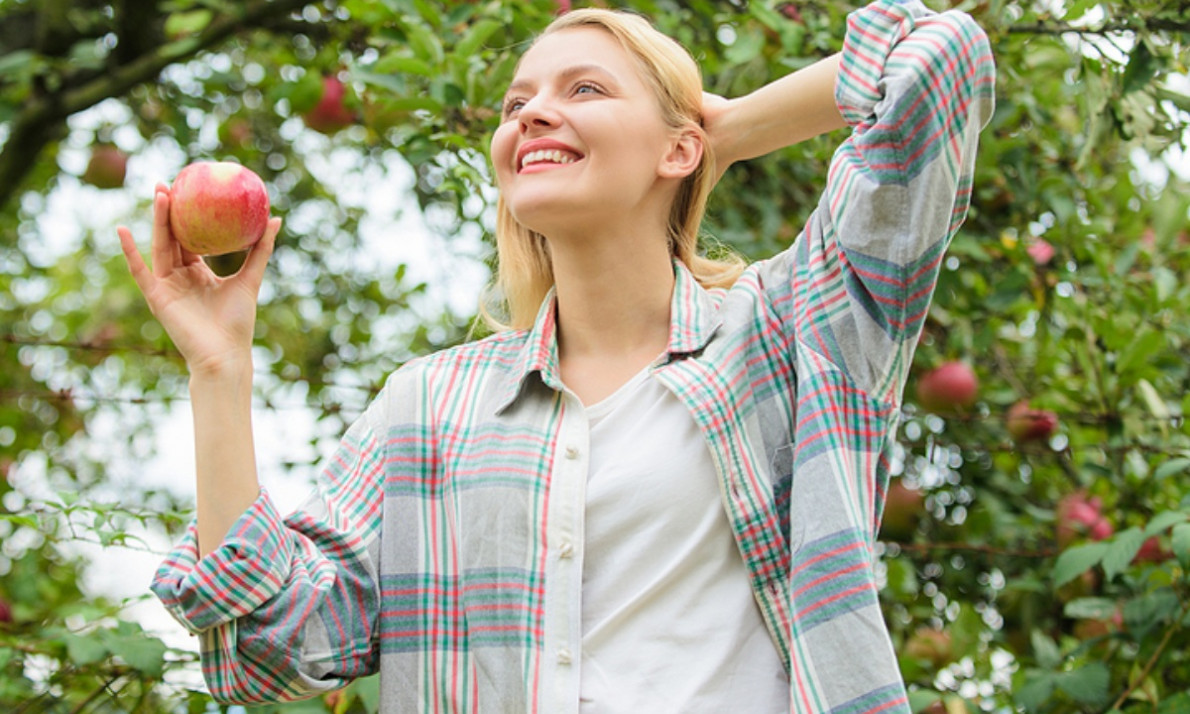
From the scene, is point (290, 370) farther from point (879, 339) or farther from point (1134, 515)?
point (879, 339)

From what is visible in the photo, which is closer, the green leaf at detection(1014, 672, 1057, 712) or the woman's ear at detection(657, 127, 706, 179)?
the woman's ear at detection(657, 127, 706, 179)

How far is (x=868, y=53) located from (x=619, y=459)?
0.44m

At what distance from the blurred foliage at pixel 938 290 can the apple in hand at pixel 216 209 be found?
1.31 ft

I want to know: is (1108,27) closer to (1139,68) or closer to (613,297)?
(1139,68)

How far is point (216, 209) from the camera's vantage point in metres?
1.27

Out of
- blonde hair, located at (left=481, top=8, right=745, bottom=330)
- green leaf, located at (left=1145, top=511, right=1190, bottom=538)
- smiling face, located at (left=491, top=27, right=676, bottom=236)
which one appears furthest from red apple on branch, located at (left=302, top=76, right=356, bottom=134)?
green leaf, located at (left=1145, top=511, right=1190, bottom=538)

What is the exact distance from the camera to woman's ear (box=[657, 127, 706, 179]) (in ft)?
4.39

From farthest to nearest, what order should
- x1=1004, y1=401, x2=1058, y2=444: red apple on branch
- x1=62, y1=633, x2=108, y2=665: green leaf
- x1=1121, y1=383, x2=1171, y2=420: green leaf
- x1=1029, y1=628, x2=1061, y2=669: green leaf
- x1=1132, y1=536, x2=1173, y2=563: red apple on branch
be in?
x1=1004, y1=401, x2=1058, y2=444: red apple on branch, x1=1132, y1=536, x2=1173, y2=563: red apple on branch, x1=1121, y1=383, x2=1171, y2=420: green leaf, x1=1029, y1=628, x2=1061, y2=669: green leaf, x1=62, y1=633, x2=108, y2=665: green leaf

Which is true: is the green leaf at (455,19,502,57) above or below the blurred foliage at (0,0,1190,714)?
above

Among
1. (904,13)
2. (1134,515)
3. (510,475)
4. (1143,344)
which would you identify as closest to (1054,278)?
(1143,344)

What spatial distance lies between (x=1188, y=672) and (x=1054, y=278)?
2.25ft

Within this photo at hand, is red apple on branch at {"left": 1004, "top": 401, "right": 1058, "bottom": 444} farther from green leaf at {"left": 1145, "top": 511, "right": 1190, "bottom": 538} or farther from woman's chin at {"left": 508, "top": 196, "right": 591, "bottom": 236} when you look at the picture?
woman's chin at {"left": 508, "top": 196, "right": 591, "bottom": 236}

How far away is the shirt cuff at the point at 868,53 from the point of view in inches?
44.9

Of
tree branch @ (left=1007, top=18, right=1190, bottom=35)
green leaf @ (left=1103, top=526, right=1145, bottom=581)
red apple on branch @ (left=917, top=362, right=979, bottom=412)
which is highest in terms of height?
tree branch @ (left=1007, top=18, right=1190, bottom=35)
